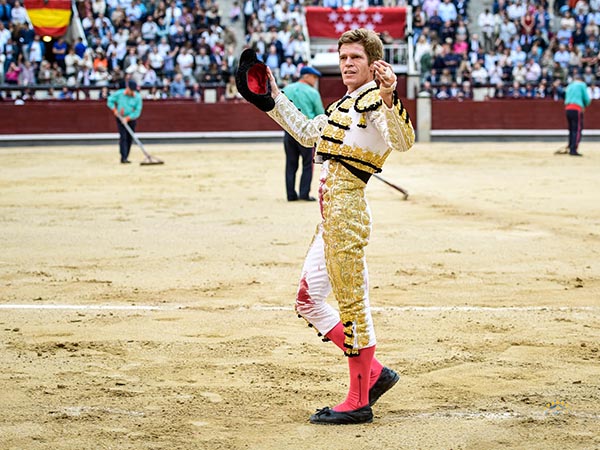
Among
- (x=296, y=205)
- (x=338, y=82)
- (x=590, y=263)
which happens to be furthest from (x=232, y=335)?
(x=338, y=82)

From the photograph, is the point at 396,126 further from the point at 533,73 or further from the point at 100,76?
the point at 533,73

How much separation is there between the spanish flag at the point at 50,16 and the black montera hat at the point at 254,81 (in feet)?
64.4

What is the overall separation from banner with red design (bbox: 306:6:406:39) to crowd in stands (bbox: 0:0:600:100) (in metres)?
0.54

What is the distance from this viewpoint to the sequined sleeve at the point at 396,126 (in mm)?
3523

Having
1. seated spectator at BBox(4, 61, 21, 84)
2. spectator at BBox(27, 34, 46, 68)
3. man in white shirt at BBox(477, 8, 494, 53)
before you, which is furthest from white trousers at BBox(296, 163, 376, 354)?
man in white shirt at BBox(477, 8, 494, 53)

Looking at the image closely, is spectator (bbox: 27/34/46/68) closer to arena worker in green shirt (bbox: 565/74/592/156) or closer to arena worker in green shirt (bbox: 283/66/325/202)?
arena worker in green shirt (bbox: 565/74/592/156)

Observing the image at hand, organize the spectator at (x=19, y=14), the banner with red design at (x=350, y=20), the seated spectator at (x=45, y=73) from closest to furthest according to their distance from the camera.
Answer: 1. the banner with red design at (x=350, y=20)
2. the seated spectator at (x=45, y=73)
3. the spectator at (x=19, y=14)

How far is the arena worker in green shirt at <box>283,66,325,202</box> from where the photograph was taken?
34.8ft

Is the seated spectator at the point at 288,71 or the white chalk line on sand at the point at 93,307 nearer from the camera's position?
the white chalk line on sand at the point at 93,307

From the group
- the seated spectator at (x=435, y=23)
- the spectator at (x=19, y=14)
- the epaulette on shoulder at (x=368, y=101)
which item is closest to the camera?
the epaulette on shoulder at (x=368, y=101)

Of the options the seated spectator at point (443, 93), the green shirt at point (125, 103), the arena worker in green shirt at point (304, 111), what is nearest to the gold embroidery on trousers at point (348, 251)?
the arena worker in green shirt at point (304, 111)

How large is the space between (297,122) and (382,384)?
1.09m

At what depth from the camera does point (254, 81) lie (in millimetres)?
4000

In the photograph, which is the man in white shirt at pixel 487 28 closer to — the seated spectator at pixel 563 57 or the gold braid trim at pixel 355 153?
the seated spectator at pixel 563 57
